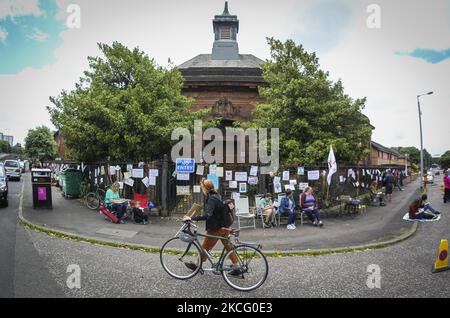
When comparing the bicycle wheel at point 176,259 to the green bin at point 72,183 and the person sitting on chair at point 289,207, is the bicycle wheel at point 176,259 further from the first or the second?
the green bin at point 72,183

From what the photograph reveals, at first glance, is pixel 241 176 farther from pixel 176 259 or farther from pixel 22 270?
pixel 22 270

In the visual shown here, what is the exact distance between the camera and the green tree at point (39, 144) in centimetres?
6025

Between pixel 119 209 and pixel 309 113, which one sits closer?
pixel 119 209

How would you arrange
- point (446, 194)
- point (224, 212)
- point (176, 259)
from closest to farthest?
1. point (224, 212)
2. point (176, 259)
3. point (446, 194)

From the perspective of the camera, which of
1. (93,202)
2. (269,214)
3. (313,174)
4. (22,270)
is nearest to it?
(22,270)

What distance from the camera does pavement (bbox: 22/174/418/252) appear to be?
8578 millimetres

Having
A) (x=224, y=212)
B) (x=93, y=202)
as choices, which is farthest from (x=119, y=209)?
(x=224, y=212)

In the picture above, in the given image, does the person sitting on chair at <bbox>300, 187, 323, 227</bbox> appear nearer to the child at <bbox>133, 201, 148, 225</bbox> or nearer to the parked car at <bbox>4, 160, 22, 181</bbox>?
the child at <bbox>133, 201, 148, 225</bbox>

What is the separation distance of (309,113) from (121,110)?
9.30 metres

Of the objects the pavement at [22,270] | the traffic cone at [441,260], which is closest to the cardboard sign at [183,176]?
the pavement at [22,270]

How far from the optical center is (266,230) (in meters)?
10.3
